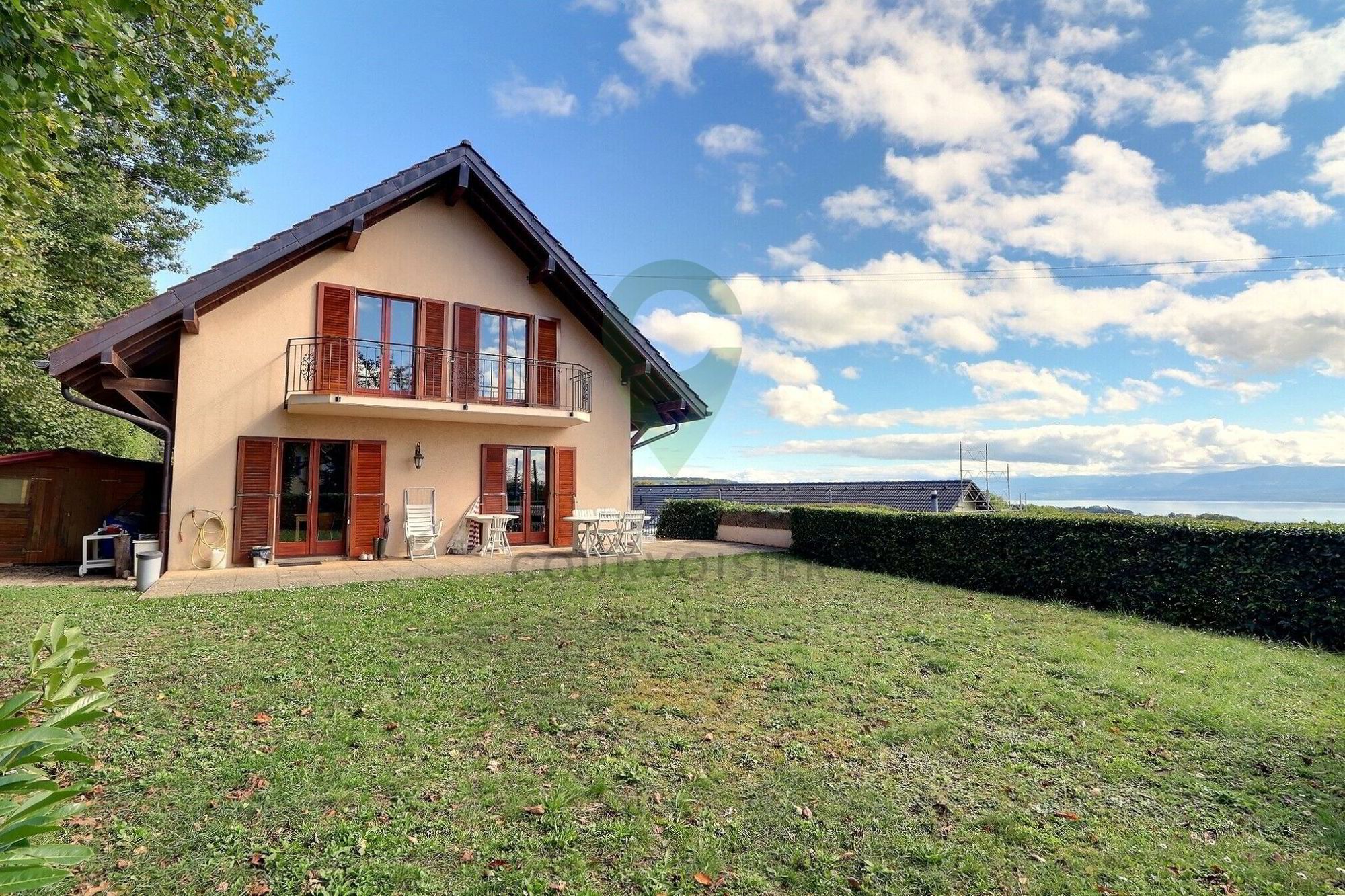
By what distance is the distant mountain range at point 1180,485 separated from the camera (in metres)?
39.8

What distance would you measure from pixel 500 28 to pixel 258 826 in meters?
12.7

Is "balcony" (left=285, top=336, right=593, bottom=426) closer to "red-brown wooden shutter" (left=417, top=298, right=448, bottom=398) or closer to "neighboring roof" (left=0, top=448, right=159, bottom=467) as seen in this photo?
"red-brown wooden shutter" (left=417, top=298, right=448, bottom=398)

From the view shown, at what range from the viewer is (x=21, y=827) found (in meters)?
1.28

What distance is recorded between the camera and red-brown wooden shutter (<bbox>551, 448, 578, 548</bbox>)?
1329cm

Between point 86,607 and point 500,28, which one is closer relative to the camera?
point 86,607

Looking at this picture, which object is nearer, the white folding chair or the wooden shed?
the wooden shed

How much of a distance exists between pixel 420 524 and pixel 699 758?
9396 millimetres

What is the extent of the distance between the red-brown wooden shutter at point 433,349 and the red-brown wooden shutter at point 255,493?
2.80 m

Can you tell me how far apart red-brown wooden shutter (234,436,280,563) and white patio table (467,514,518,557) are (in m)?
3.43

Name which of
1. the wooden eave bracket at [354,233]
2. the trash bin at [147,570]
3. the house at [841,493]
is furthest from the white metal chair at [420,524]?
the house at [841,493]

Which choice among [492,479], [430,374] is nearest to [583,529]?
[492,479]

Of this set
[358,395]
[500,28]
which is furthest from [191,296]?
[500,28]

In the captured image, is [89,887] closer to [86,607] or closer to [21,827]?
[21,827]

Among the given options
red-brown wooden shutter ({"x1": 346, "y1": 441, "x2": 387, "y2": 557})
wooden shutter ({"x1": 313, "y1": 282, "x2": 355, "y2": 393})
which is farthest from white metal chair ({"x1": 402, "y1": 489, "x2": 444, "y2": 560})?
wooden shutter ({"x1": 313, "y1": 282, "x2": 355, "y2": 393})
